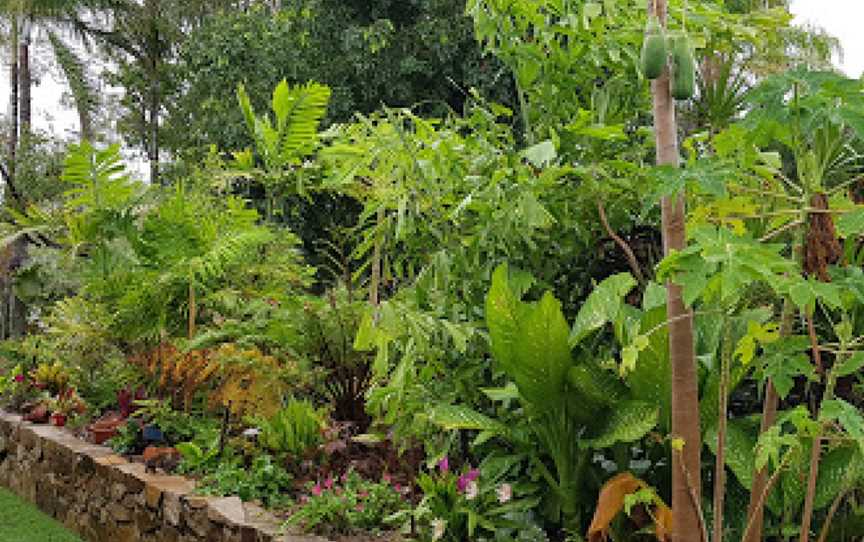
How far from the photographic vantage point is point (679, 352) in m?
2.06

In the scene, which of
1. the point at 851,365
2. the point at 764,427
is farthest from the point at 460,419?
the point at 851,365

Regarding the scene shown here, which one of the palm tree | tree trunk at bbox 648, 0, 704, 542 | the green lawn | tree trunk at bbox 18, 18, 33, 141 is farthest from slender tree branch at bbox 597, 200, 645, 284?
tree trunk at bbox 18, 18, 33, 141

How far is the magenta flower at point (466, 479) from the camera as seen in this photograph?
2.96 m

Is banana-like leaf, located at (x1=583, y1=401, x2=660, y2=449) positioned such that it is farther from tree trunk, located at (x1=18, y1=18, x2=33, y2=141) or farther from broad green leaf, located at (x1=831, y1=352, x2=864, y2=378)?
tree trunk, located at (x1=18, y1=18, x2=33, y2=141)

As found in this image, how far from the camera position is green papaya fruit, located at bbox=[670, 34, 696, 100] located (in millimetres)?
1848

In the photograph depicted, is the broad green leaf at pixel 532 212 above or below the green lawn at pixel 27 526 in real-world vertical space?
above

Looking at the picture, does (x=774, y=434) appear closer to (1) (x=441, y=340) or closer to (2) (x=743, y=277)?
(2) (x=743, y=277)

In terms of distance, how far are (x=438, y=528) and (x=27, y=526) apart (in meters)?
3.59

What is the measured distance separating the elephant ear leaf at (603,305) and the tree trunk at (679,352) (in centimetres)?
59

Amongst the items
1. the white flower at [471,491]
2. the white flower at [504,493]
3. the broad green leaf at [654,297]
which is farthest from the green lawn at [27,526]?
the broad green leaf at [654,297]

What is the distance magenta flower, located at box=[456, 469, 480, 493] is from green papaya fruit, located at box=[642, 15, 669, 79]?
61.6 inches

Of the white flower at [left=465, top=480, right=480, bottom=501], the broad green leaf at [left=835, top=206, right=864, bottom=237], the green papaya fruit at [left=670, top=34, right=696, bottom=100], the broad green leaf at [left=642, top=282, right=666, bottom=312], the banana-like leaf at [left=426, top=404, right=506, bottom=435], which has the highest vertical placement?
the green papaya fruit at [left=670, top=34, right=696, bottom=100]

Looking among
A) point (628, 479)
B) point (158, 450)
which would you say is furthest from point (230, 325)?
point (628, 479)

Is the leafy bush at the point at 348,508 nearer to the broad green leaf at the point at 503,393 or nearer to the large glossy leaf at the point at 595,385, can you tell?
the broad green leaf at the point at 503,393
